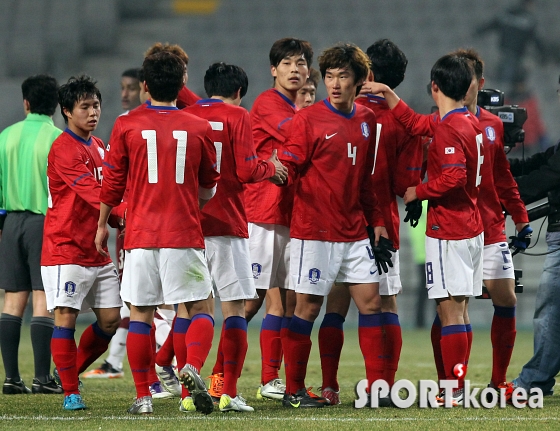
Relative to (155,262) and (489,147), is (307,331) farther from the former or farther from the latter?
(489,147)

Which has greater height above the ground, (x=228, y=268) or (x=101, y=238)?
(x=101, y=238)

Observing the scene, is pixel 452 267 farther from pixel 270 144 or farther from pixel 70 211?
pixel 70 211

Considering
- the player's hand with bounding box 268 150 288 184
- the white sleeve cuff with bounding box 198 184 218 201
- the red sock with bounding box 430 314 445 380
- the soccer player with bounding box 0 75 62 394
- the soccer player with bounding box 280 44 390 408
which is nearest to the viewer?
the white sleeve cuff with bounding box 198 184 218 201

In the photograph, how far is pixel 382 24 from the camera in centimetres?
1998

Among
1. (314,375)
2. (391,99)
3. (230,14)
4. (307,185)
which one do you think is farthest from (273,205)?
(230,14)

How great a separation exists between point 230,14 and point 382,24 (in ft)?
10.6

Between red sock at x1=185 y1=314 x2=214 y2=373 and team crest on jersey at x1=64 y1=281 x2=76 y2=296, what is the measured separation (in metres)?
0.89

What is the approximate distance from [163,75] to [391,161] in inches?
65.7

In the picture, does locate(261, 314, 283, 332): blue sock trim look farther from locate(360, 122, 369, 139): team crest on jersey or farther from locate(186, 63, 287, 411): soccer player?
locate(360, 122, 369, 139): team crest on jersey

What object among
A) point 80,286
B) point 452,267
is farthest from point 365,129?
point 80,286

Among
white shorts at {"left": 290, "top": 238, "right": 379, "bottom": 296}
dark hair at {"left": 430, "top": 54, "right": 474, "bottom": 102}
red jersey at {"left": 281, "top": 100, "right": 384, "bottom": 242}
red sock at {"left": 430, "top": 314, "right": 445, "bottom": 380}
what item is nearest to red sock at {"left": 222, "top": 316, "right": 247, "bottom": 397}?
white shorts at {"left": 290, "top": 238, "right": 379, "bottom": 296}

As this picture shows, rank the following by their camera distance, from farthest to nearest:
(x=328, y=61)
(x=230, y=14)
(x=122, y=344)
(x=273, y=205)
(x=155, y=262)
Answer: (x=230, y=14), (x=122, y=344), (x=273, y=205), (x=328, y=61), (x=155, y=262)

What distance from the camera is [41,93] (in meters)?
7.31

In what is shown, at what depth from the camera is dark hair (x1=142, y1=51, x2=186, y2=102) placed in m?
5.31
